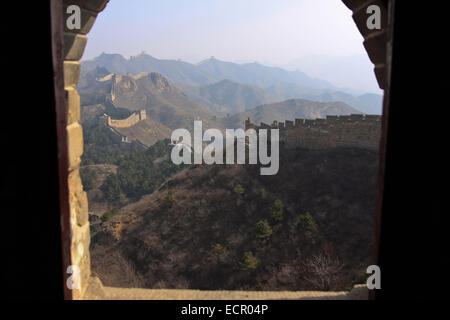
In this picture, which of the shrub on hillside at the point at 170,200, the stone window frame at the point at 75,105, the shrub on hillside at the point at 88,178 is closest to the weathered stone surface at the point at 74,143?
the stone window frame at the point at 75,105

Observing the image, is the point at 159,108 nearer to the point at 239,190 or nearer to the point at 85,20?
the point at 239,190

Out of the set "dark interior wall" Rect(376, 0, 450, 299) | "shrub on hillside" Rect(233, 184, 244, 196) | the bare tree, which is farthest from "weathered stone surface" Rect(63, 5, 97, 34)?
"shrub on hillside" Rect(233, 184, 244, 196)

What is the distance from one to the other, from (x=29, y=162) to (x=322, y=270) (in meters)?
10.1

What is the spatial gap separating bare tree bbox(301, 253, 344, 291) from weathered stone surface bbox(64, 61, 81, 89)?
963 centimetres

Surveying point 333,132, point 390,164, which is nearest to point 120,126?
point 333,132

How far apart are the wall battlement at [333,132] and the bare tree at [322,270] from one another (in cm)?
695

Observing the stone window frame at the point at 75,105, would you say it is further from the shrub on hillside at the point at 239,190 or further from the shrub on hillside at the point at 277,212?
the shrub on hillside at the point at 239,190

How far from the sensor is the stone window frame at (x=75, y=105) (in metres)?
2.36

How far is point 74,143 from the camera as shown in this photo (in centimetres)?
279

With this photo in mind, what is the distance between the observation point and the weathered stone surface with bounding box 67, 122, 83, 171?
2686 millimetres

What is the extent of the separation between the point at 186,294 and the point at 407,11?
3.24 metres

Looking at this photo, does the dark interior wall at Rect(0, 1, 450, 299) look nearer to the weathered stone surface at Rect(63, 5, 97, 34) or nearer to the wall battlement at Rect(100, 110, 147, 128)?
the weathered stone surface at Rect(63, 5, 97, 34)

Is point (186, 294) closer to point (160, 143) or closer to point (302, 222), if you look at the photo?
point (302, 222)

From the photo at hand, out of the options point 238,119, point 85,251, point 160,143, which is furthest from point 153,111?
point 85,251
